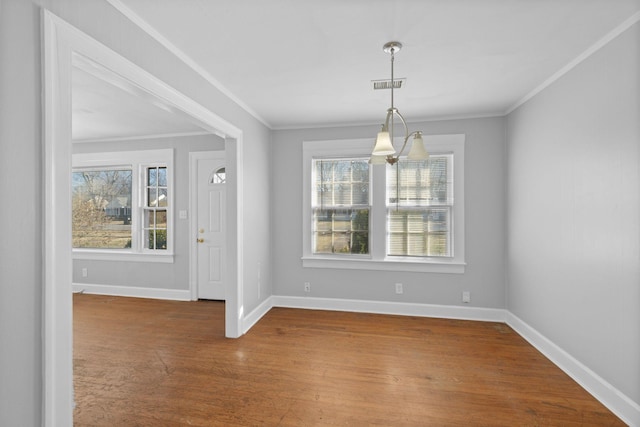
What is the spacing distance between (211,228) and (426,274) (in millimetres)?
3122

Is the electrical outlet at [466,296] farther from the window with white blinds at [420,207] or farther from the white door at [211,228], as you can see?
the white door at [211,228]

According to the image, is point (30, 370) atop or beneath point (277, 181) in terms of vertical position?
beneath

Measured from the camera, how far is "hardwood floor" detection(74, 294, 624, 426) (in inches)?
83.9

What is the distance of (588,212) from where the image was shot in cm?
242

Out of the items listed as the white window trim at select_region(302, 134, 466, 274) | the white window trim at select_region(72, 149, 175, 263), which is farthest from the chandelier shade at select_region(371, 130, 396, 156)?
the white window trim at select_region(72, 149, 175, 263)

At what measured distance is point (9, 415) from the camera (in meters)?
1.32

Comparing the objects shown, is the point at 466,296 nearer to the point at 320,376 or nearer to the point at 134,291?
the point at 320,376

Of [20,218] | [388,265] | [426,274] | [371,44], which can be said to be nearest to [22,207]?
Answer: [20,218]

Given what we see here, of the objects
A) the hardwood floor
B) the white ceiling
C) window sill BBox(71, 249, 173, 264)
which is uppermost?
the white ceiling

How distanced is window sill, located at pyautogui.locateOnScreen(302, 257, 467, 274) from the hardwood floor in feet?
2.06

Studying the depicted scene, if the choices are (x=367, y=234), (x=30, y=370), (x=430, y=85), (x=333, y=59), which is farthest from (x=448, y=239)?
(x=30, y=370)

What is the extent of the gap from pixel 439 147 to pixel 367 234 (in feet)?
4.69

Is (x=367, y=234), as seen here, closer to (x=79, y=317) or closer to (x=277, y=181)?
(x=277, y=181)

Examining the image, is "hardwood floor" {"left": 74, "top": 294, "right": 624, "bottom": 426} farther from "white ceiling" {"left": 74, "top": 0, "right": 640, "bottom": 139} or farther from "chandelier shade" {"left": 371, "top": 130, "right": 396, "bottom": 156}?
"white ceiling" {"left": 74, "top": 0, "right": 640, "bottom": 139}
